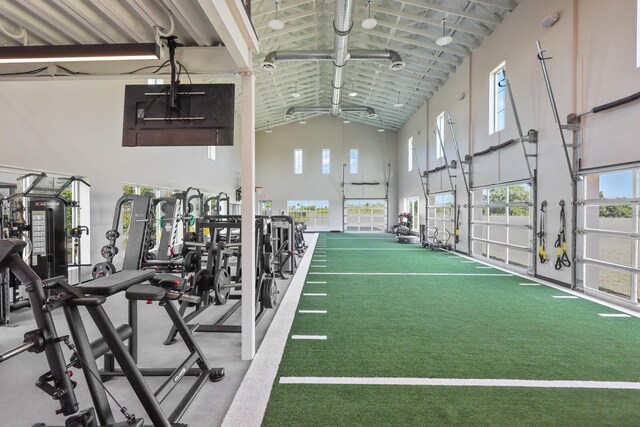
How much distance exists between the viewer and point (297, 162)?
56.5 feet

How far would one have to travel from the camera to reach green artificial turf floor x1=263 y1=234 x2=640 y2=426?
206cm

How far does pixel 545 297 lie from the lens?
465 cm

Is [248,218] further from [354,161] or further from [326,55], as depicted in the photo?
[354,161]

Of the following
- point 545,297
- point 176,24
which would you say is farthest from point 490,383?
point 176,24

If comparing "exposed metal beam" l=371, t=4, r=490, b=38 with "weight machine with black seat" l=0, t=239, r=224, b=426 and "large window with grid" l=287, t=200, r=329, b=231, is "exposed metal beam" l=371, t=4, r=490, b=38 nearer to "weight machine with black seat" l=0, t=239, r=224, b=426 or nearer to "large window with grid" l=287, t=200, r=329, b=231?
"weight machine with black seat" l=0, t=239, r=224, b=426

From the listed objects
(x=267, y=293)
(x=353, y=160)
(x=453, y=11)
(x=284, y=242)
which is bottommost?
(x=267, y=293)

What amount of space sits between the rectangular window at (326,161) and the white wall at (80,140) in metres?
9.36

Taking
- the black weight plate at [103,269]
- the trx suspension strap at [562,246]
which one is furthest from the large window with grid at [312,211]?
the trx suspension strap at [562,246]

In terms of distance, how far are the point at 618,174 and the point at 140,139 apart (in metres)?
6.18

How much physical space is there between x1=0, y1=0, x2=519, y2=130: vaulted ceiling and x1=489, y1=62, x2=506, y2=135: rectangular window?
109 centimetres

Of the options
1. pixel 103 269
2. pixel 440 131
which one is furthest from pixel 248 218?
pixel 440 131

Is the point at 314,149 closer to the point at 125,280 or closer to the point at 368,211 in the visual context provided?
the point at 368,211

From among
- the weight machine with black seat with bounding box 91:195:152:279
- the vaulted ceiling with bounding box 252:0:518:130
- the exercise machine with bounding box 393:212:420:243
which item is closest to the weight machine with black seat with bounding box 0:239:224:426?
the weight machine with black seat with bounding box 91:195:152:279

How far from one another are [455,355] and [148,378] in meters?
2.61
